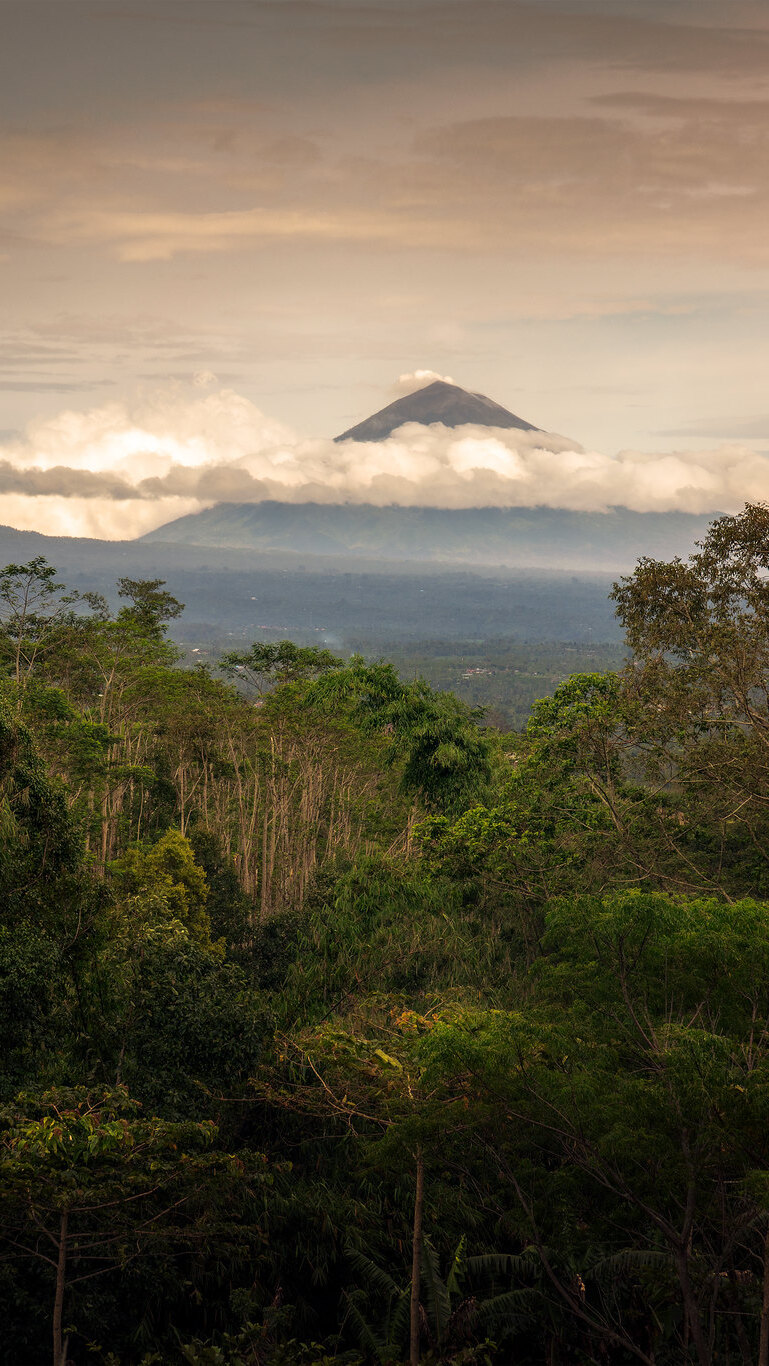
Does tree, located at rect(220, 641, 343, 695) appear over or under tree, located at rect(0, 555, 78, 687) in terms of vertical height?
under

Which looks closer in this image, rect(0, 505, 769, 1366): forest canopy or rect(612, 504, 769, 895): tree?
rect(0, 505, 769, 1366): forest canopy

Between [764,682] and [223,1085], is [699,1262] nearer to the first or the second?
[223,1085]

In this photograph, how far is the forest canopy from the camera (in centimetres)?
968

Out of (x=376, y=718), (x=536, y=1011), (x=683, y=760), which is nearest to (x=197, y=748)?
(x=376, y=718)

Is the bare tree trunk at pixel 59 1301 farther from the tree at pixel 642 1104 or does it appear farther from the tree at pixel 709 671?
the tree at pixel 709 671

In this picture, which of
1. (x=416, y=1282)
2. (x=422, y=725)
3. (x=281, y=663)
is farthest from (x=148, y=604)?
(x=416, y=1282)

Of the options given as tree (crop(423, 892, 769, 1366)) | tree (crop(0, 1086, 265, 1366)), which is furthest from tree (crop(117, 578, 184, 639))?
tree (crop(0, 1086, 265, 1366))

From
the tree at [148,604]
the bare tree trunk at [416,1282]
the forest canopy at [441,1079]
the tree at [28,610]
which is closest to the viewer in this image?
the forest canopy at [441,1079]

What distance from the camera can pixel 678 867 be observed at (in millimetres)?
23859

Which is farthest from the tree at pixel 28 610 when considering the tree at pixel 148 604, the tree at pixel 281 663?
the tree at pixel 148 604

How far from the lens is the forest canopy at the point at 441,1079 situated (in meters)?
9.68

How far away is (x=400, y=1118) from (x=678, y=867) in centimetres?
1469

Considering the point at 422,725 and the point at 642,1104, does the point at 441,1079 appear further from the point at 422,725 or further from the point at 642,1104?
the point at 422,725

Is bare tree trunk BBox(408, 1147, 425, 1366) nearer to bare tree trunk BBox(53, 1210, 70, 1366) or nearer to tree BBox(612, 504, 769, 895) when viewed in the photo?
bare tree trunk BBox(53, 1210, 70, 1366)
